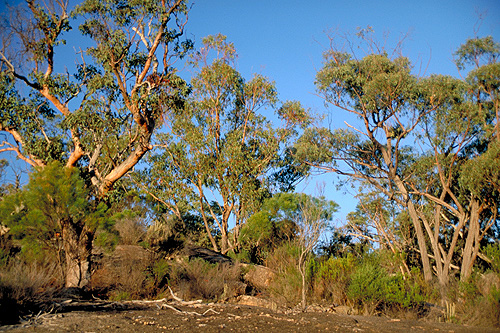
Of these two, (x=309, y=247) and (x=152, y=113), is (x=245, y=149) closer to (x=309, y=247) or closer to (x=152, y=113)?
(x=152, y=113)

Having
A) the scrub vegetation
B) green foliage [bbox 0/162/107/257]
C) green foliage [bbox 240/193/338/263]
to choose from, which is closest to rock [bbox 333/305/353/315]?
the scrub vegetation

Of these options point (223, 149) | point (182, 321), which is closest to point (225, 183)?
point (223, 149)

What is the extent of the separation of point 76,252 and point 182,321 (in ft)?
14.7

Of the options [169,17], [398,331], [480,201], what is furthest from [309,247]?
[480,201]

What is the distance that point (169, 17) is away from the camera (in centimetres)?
1143

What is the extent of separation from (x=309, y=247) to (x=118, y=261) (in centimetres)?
523

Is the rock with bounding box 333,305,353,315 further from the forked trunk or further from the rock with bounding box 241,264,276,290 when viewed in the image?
the forked trunk

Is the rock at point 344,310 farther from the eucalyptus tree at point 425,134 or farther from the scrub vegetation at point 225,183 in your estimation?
the eucalyptus tree at point 425,134

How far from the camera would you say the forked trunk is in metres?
8.85

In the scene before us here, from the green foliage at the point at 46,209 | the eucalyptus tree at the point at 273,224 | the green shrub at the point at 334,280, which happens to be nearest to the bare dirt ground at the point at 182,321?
the green shrub at the point at 334,280

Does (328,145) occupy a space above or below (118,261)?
above

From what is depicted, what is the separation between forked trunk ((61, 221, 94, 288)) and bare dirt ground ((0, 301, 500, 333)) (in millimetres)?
2031

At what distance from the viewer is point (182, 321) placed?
5.58 meters

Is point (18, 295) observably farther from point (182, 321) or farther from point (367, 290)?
point (367, 290)
